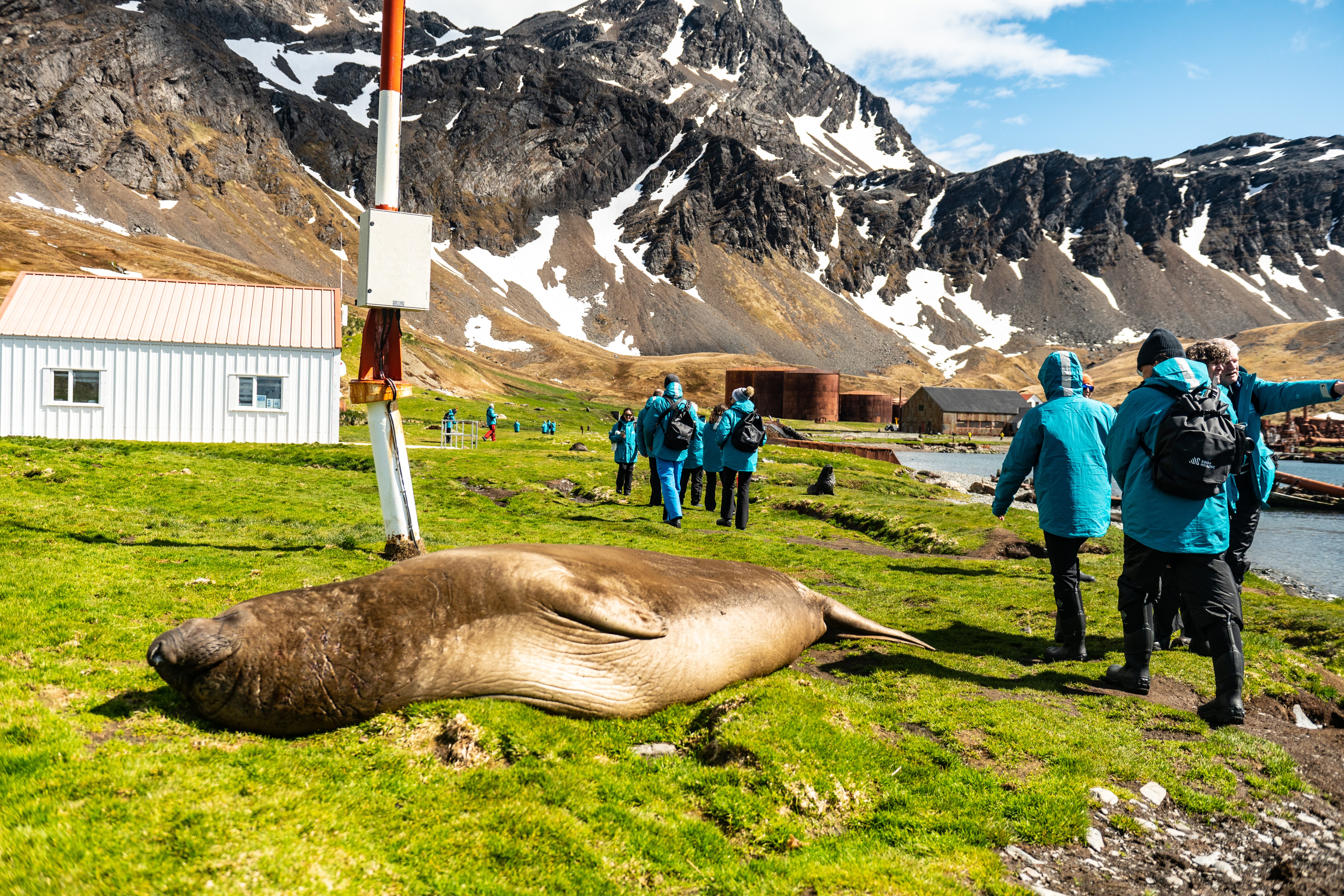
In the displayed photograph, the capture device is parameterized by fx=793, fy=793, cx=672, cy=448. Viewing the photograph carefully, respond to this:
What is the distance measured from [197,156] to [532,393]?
10355 cm

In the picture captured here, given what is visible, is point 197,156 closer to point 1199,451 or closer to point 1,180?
point 1,180

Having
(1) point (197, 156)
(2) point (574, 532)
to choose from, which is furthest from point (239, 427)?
(1) point (197, 156)

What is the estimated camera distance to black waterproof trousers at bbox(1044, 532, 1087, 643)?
27.1 feet

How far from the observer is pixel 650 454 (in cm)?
1703

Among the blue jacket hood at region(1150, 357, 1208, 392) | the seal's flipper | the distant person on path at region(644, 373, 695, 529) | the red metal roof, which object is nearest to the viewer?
the seal's flipper

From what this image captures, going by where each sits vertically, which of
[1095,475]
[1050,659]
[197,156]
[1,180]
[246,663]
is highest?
[197,156]

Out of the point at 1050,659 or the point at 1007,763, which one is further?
the point at 1050,659

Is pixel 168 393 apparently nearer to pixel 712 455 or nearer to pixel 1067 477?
pixel 712 455

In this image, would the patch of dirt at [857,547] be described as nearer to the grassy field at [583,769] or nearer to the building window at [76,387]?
the grassy field at [583,769]

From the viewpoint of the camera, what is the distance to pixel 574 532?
15453mm

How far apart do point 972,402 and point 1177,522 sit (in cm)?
12571

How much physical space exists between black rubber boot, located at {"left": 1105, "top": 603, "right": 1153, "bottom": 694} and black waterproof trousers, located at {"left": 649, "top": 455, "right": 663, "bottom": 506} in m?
13.0

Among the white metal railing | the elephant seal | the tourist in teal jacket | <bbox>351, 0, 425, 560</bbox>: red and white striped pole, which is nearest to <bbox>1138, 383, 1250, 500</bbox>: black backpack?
the elephant seal

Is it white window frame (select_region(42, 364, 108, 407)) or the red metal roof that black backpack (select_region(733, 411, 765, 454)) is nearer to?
the red metal roof
